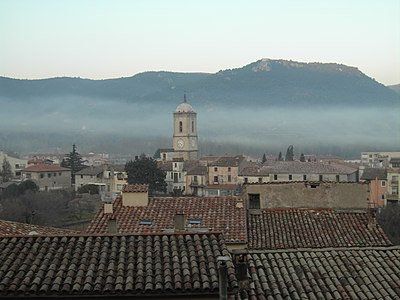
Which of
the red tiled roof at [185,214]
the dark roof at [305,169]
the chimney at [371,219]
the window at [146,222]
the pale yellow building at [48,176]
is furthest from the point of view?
the pale yellow building at [48,176]

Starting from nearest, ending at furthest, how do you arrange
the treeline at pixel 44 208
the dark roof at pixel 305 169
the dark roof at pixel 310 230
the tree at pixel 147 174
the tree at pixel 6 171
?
the dark roof at pixel 310 230 → the treeline at pixel 44 208 → the dark roof at pixel 305 169 → the tree at pixel 147 174 → the tree at pixel 6 171

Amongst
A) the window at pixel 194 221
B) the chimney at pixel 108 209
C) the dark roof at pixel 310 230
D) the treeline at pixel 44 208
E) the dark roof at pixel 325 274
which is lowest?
the treeline at pixel 44 208

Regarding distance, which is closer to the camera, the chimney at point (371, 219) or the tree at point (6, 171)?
the chimney at point (371, 219)

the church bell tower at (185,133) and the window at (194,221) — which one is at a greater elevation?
the window at (194,221)

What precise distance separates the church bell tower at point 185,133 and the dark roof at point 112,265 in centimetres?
10958

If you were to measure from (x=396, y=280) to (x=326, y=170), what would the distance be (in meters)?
59.6

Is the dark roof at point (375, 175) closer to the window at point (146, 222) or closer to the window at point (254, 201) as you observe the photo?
the window at point (254, 201)

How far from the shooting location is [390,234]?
122 feet

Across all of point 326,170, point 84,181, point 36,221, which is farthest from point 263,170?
point 36,221

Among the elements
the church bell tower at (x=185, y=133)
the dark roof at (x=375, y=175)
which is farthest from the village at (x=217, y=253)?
the church bell tower at (x=185, y=133)

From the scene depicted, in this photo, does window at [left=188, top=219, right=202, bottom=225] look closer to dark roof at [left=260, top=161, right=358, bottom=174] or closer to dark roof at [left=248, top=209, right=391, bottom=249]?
dark roof at [left=248, top=209, right=391, bottom=249]

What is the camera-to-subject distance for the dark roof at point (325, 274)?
8102 millimetres

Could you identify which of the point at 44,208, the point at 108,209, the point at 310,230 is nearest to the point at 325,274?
the point at 310,230

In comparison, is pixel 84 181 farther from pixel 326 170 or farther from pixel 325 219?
pixel 325 219
